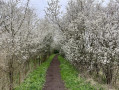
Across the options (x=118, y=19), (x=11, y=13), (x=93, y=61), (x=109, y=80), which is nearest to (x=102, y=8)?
(x=118, y=19)

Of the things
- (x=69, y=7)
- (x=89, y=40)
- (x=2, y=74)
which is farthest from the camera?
(x=69, y=7)

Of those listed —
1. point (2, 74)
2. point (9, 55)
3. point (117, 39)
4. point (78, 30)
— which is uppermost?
point (78, 30)

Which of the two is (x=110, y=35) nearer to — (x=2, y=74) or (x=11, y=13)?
(x=11, y=13)

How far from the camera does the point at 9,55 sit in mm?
8008

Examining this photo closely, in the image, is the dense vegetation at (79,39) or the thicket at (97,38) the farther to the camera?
the thicket at (97,38)

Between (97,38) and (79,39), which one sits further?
(79,39)

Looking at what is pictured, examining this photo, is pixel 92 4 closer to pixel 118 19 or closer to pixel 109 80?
pixel 118 19

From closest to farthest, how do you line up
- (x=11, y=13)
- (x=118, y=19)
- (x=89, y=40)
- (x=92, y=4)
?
(x=11, y=13) → (x=118, y=19) → (x=89, y=40) → (x=92, y=4)

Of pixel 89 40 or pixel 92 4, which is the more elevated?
pixel 92 4

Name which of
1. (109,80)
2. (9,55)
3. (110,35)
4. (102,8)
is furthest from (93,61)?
(9,55)

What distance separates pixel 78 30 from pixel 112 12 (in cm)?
344

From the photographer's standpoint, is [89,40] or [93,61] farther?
[89,40]

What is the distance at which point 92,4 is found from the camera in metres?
14.3

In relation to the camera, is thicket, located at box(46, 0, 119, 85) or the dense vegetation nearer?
the dense vegetation
